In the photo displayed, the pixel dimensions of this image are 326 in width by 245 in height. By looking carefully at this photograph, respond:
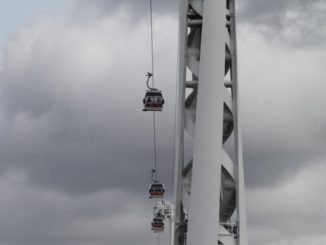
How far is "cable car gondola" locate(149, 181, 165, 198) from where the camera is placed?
Answer: 71.4 meters

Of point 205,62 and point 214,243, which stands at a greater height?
point 205,62

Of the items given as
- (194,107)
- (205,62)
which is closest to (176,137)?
(194,107)

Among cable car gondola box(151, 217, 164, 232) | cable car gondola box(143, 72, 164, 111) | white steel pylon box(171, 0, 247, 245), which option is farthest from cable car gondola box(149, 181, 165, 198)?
white steel pylon box(171, 0, 247, 245)

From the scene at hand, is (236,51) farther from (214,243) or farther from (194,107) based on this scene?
(214,243)

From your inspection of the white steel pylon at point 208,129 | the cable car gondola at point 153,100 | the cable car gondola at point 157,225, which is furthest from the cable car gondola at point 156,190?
the white steel pylon at point 208,129

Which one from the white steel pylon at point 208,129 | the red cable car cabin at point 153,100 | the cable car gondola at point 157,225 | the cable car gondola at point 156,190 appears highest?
the cable car gondola at point 157,225

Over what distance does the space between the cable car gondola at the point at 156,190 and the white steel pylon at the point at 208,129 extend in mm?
37537

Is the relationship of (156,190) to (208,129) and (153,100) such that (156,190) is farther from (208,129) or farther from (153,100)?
(208,129)

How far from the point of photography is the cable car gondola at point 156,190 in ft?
234

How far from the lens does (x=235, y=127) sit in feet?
107

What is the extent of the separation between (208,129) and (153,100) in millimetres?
8924

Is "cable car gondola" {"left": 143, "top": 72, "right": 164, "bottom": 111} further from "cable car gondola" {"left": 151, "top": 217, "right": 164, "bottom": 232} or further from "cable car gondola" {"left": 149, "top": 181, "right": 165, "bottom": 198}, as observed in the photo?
"cable car gondola" {"left": 151, "top": 217, "right": 164, "bottom": 232}

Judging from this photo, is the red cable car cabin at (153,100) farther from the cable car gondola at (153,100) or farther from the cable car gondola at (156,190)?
the cable car gondola at (156,190)

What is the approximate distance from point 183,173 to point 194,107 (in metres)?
2.38
